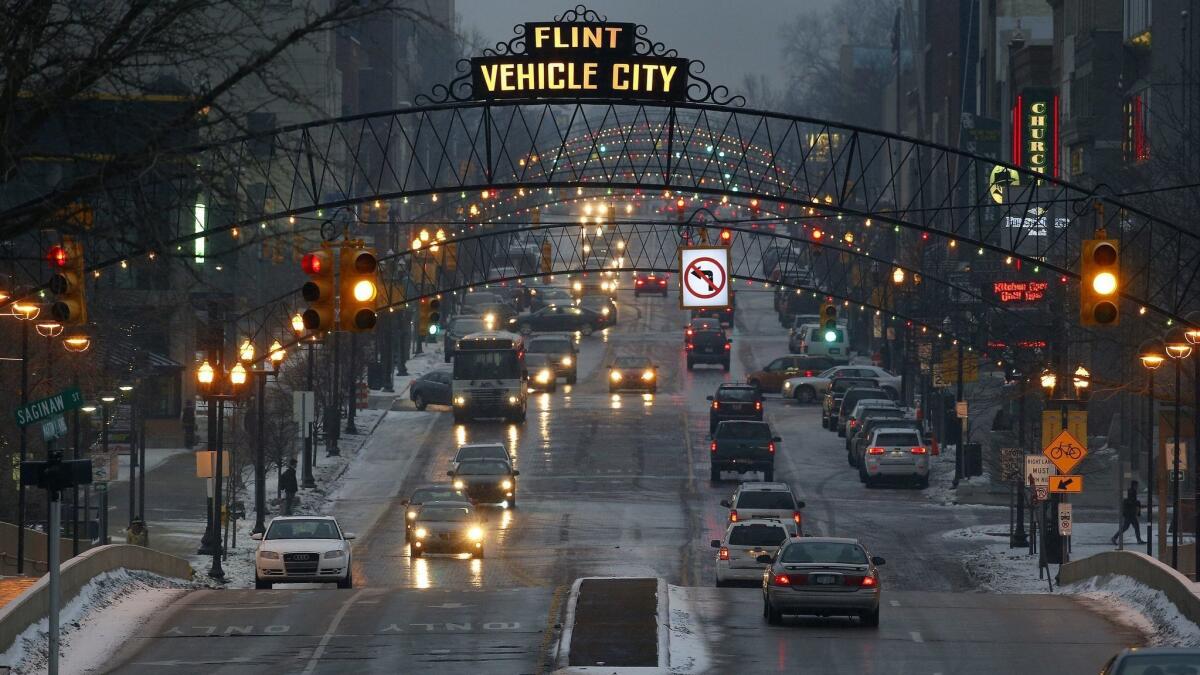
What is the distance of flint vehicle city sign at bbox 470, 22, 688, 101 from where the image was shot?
29.5 m

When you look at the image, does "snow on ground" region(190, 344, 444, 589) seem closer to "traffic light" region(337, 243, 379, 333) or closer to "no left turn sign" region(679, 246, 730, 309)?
"no left turn sign" region(679, 246, 730, 309)

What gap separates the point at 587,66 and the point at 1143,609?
11.2 metres

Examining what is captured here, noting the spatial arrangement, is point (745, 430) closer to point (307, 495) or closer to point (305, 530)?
point (307, 495)

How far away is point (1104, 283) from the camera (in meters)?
24.8

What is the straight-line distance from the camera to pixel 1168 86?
59969 mm

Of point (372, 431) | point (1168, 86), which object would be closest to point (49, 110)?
point (1168, 86)

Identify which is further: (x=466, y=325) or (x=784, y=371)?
(x=466, y=325)

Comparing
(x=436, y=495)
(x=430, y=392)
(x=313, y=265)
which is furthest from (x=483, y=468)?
(x=313, y=265)

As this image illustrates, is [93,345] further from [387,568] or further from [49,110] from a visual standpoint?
[49,110]

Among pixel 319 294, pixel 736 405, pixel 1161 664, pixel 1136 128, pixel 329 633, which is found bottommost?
pixel 329 633

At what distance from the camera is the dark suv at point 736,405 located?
6556 centimetres

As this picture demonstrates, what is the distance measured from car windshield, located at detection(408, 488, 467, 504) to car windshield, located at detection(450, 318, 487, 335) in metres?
47.2

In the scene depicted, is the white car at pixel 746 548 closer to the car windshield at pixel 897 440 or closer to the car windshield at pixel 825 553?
the car windshield at pixel 825 553

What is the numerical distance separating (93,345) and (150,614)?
1959 centimetres
